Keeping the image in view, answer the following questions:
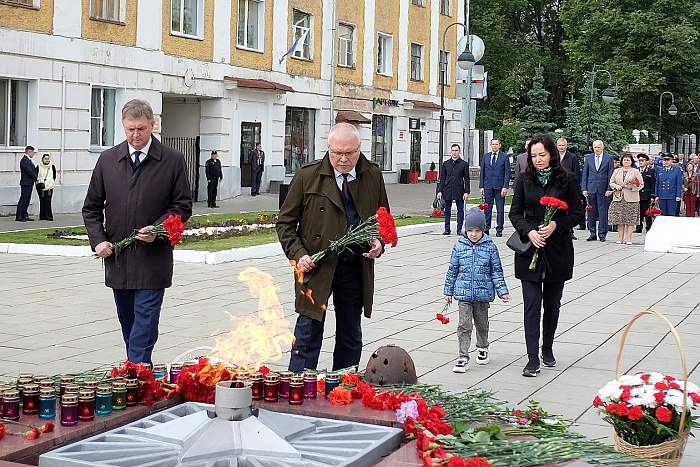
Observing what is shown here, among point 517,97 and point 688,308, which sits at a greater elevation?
point 517,97

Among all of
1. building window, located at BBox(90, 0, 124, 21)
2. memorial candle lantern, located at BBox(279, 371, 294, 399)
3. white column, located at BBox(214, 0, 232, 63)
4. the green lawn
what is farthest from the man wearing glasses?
white column, located at BBox(214, 0, 232, 63)

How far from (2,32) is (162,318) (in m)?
14.7

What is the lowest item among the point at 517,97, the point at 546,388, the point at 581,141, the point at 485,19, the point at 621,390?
the point at 546,388

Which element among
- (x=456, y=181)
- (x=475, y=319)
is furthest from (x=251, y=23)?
(x=475, y=319)

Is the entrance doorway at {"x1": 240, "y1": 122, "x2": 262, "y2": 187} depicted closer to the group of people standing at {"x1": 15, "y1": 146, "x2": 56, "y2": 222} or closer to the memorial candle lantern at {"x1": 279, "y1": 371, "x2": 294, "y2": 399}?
the group of people standing at {"x1": 15, "y1": 146, "x2": 56, "y2": 222}

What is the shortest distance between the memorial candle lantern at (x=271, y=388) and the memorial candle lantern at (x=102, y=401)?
0.81 metres

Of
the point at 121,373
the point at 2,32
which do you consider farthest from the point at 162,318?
the point at 2,32

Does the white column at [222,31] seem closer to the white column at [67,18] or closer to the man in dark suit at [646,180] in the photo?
the white column at [67,18]

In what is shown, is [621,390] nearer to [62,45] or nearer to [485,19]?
[62,45]

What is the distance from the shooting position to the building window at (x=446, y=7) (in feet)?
151

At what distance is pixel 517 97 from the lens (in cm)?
6019

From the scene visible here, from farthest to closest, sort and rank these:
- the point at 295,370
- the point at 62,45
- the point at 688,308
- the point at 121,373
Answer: the point at 62,45, the point at 688,308, the point at 295,370, the point at 121,373

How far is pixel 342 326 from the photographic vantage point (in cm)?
660

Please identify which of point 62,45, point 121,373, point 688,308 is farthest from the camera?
point 62,45
